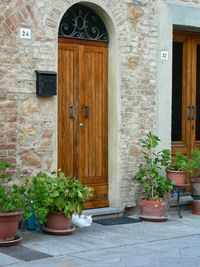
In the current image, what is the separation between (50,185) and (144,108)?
2.48 metres

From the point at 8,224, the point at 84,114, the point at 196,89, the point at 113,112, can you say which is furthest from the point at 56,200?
the point at 196,89

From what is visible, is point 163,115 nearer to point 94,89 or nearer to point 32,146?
point 94,89

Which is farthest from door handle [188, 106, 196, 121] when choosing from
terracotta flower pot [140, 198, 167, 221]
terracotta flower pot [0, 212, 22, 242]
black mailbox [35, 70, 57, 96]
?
terracotta flower pot [0, 212, 22, 242]

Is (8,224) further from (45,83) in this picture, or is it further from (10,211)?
(45,83)

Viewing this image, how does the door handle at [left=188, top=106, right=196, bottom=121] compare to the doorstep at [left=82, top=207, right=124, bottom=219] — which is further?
the door handle at [left=188, top=106, right=196, bottom=121]

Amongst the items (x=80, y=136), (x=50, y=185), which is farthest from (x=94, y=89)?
(x=50, y=185)

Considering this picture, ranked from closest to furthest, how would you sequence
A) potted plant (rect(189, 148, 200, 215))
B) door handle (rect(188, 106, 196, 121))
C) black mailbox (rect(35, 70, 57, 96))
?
black mailbox (rect(35, 70, 57, 96)) < potted plant (rect(189, 148, 200, 215)) < door handle (rect(188, 106, 196, 121))

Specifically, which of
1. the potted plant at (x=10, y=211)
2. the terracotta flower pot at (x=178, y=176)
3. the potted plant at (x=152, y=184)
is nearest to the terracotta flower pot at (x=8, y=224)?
the potted plant at (x=10, y=211)

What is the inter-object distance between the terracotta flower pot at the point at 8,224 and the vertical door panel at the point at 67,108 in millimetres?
1864

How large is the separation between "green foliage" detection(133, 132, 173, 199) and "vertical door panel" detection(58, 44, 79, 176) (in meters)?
1.06

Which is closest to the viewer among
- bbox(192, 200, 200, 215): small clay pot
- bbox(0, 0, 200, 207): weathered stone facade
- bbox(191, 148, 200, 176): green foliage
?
bbox(0, 0, 200, 207): weathered stone facade

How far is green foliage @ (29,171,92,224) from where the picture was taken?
24.9ft

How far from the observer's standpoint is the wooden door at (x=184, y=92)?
10633 mm

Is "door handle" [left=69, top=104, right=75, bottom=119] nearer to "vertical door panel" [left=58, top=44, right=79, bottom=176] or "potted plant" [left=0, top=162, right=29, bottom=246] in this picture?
"vertical door panel" [left=58, top=44, right=79, bottom=176]
